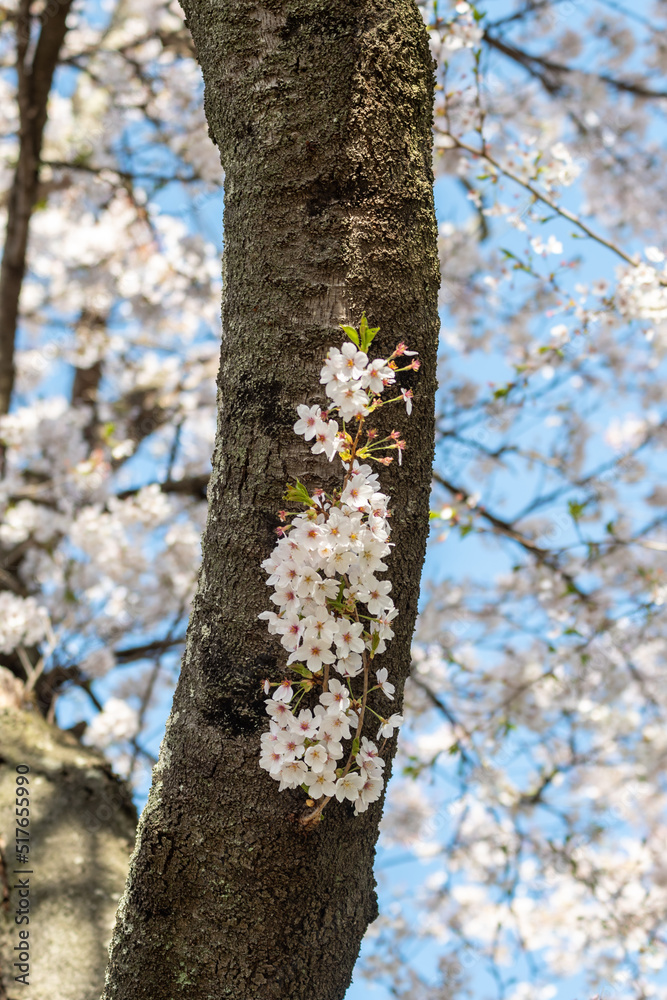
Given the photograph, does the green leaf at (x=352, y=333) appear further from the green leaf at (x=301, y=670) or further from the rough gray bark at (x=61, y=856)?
the rough gray bark at (x=61, y=856)

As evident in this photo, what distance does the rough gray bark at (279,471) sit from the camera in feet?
3.08

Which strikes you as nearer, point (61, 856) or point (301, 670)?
point (301, 670)

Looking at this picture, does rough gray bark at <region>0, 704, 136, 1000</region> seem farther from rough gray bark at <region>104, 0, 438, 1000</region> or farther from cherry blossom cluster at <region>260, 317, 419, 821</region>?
cherry blossom cluster at <region>260, 317, 419, 821</region>

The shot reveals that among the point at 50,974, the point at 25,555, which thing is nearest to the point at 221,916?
the point at 50,974

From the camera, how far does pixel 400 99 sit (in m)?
1.01

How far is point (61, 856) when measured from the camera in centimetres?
169

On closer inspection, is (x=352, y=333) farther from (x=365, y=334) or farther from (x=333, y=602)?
(x=333, y=602)

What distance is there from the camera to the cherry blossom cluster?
819 mm

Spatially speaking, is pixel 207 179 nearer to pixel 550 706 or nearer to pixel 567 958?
pixel 550 706

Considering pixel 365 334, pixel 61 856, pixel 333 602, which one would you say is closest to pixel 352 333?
pixel 365 334

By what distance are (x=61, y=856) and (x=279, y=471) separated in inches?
49.0

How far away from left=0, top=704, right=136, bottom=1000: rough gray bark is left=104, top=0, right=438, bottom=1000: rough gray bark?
0.57 meters

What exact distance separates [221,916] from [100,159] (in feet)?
15.1

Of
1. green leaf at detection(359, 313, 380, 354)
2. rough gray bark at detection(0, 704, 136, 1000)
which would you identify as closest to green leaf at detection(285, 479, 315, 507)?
green leaf at detection(359, 313, 380, 354)
